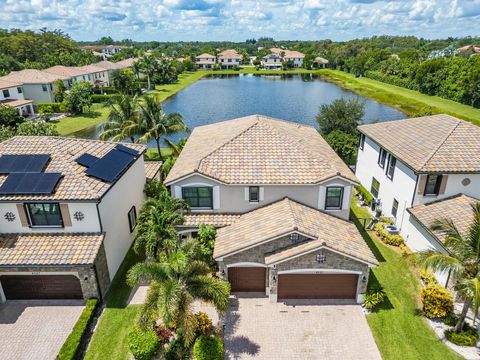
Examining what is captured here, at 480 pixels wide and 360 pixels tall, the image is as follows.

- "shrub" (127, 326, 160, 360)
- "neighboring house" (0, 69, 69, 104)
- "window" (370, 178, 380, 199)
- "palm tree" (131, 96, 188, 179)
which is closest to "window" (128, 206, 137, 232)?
"shrub" (127, 326, 160, 360)

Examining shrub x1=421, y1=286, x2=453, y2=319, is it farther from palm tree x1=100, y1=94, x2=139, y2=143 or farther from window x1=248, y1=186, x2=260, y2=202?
palm tree x1=100, y1=94, x2=139, y2=143

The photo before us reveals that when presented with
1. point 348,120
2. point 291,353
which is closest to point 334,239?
point 291,353

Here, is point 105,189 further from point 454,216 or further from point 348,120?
point 348,120

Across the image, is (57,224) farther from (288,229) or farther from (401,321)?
(401,321)

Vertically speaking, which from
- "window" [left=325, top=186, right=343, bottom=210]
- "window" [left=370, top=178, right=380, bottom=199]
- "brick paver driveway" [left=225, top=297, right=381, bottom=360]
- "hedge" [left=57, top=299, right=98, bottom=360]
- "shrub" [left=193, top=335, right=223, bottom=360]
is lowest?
"brick paver driveway" [left=225, top=297, right=381, bottom=360]

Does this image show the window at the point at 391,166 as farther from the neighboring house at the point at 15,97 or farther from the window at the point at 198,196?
the neighboring house at the point at 15,97

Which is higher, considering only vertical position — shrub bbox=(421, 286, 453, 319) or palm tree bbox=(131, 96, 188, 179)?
palm tree bbox=(131, 96, 188, 179)

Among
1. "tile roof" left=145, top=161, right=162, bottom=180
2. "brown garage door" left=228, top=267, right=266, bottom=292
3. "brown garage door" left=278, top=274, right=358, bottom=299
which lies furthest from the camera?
"tile roof" left=145, top=161, right=162, bottom=180

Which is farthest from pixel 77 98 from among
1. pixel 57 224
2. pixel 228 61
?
pixel 228 61
